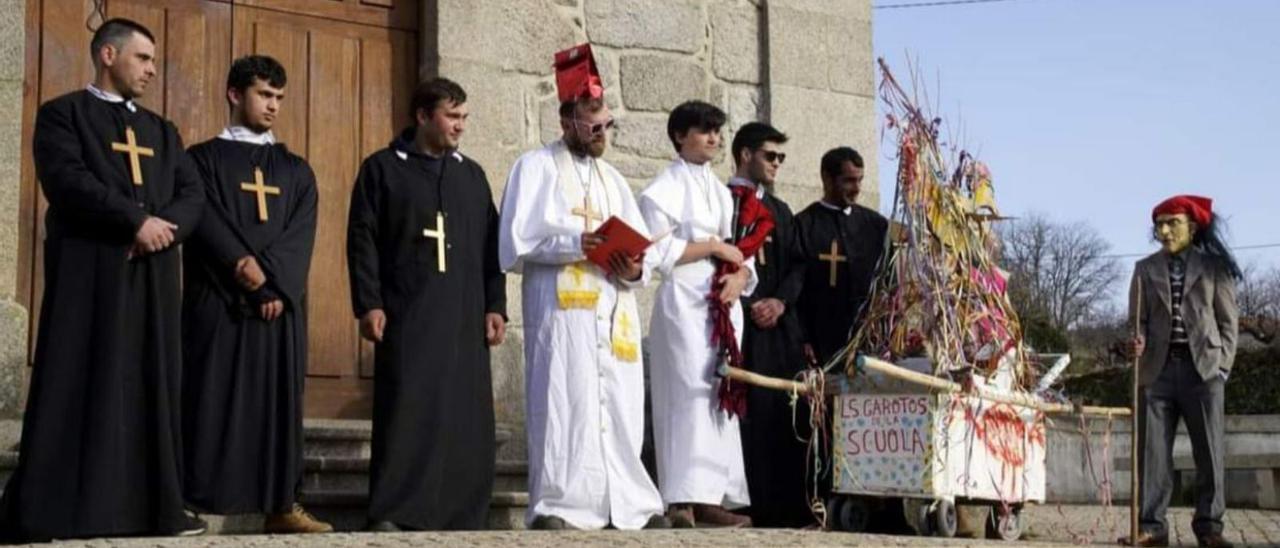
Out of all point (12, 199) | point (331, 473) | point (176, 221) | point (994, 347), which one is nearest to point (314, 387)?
point (331, 473)

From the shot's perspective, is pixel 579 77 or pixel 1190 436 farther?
pixel 1190 436

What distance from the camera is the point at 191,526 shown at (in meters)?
7.09

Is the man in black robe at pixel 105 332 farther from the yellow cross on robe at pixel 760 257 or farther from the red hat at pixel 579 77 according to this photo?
the yellow cross on robe at pixel 760 257

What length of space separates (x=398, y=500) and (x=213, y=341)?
87 cm

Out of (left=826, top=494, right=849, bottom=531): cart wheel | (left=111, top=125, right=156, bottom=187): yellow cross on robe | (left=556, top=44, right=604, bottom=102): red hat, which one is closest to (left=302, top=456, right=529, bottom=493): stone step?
(left=111, top=125, right=156, bottom=187): yellow cross on robe

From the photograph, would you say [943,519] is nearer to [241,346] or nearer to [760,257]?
[760,257]

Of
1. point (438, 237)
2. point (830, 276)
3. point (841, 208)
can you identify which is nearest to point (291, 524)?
point (438, 237)

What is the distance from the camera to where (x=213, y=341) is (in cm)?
740

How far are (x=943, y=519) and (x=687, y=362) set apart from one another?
1.20 meters

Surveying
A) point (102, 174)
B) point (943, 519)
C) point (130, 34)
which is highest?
point (130, 34)

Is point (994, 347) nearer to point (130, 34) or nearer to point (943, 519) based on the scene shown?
point (943, 519)

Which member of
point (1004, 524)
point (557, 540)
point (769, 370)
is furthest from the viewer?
point (769, 370)

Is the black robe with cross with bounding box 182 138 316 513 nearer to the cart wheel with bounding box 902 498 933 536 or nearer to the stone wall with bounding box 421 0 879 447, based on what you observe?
the stone wall with bounding box 421 0 879 447

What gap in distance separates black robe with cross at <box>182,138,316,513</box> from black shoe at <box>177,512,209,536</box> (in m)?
0.08
